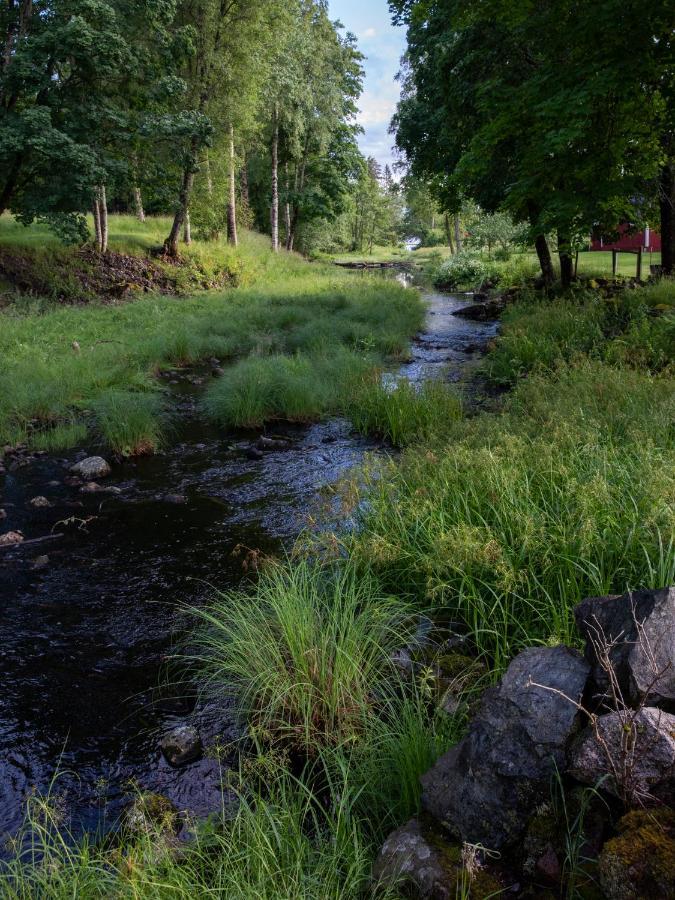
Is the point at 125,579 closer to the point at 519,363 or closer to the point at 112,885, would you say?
the point at 112,885

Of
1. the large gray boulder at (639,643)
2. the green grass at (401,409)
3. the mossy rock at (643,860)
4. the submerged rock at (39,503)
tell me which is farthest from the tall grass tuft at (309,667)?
the green grass at (401,409)

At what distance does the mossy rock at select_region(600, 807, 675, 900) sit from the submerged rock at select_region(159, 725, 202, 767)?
2.50 meters

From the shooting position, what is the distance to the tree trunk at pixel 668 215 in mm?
14328

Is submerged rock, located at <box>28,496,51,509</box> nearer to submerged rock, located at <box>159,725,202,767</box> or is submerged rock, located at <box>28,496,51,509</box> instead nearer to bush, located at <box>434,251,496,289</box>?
submerged rock, located at <box>159,725,202,767</box>

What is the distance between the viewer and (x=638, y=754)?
6.61 feet

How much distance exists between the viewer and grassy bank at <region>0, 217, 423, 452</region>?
9.77 meters

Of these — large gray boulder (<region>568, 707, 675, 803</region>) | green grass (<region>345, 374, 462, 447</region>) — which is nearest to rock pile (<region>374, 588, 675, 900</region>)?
large gray boulder (<region>568, 707, 675, 803</region>)

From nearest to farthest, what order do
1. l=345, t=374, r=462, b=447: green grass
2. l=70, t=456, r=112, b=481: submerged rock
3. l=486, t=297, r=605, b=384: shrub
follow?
l=70, t=456, r=112, b=481: submerged rock, l=345, t=374, r=462, b=447: green grass, l=486, t=297, r=605, b=384: shrub

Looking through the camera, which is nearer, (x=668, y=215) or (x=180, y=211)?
(x=668, y=215)

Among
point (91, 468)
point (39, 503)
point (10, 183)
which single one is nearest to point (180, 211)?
point (10, 183)

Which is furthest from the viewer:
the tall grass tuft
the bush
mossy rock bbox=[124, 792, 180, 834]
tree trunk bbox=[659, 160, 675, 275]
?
the bush

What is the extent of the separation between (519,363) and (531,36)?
6989 millimetres

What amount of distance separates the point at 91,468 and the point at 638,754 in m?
7.68

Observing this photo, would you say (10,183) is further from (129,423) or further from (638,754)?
(638,754)
